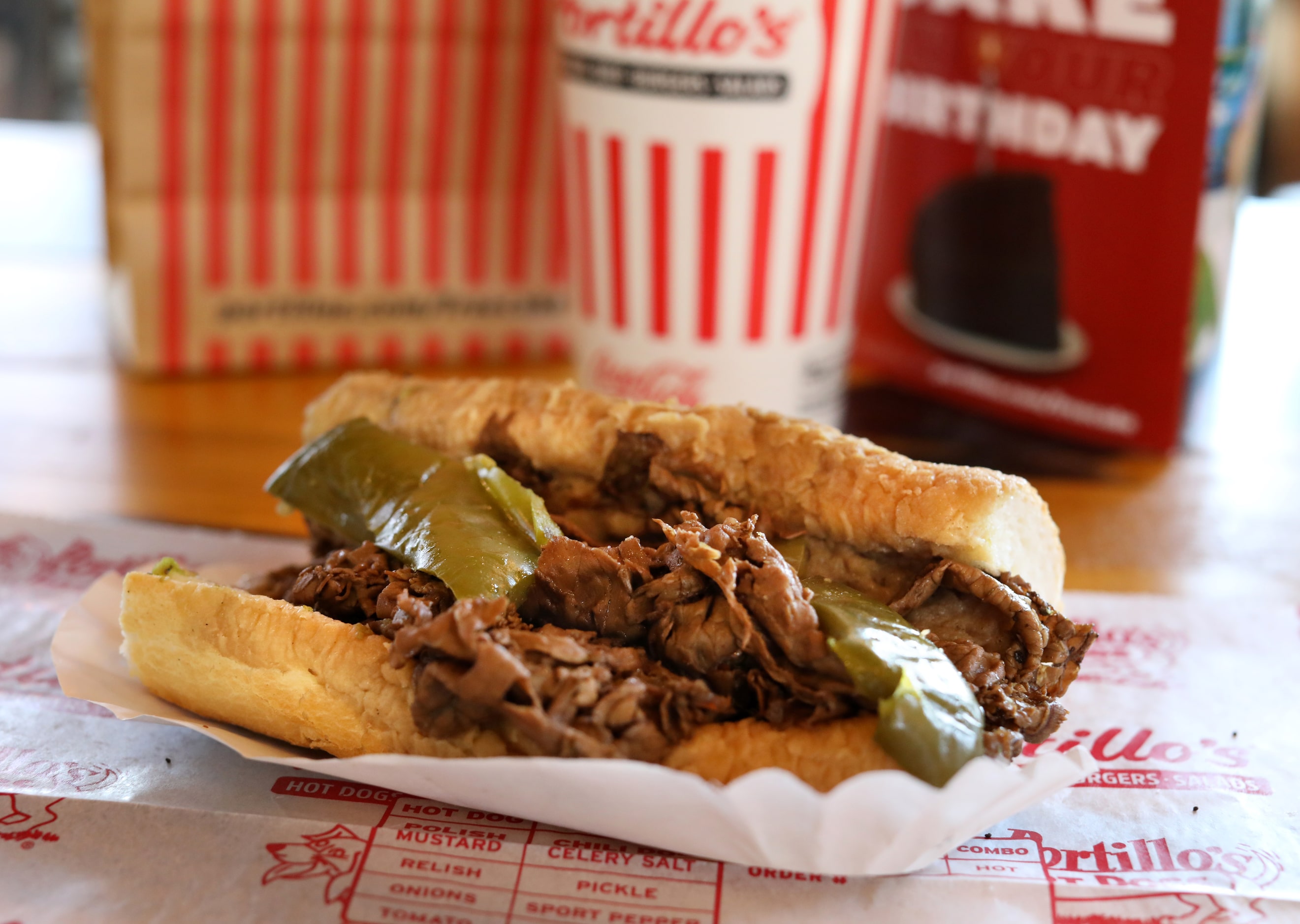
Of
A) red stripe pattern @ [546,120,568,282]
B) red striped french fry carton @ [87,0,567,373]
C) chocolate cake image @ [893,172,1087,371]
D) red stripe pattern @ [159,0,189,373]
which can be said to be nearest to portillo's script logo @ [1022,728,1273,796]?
chocolate cake image @ [893,172,1087,371]

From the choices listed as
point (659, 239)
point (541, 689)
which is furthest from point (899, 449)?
point (541, 689)

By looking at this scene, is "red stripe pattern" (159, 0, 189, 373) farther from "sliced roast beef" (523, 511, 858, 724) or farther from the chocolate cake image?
"sliced roast beef" (523, 511, 858, 724)

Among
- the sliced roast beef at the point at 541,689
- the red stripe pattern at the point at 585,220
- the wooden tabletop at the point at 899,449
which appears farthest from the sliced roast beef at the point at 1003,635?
the red stripe pattern at the point at 585,220

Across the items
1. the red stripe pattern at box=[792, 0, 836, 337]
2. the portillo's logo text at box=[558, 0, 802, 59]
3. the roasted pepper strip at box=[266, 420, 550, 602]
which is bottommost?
the roasted pepper strip at box=[266, 420, 550, 602]

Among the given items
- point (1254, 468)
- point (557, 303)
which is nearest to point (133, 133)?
point (557, 303)

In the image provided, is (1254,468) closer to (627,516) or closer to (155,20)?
(627,516)

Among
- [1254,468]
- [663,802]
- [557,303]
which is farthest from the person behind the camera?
[557,303]
